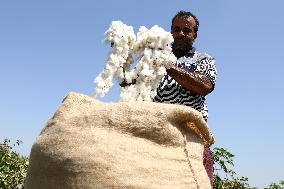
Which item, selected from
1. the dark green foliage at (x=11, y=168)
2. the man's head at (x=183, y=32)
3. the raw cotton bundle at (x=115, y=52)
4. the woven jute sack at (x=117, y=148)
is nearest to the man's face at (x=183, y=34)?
the man's head at (x=183, y=32)

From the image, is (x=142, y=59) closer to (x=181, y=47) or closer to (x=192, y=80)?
(x=192, y=80)

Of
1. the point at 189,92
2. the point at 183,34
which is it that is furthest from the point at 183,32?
the point at 189,92

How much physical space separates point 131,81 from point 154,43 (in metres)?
0.25

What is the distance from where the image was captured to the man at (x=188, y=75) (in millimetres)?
2727

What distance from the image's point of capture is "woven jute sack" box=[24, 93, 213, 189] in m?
2.10

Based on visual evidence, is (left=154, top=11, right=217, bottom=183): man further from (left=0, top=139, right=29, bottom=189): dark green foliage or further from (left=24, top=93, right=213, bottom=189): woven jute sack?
(left=0, top=139, right=29, bottom=189): dark green foliage

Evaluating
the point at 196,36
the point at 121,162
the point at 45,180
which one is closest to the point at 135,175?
the point at 121,162

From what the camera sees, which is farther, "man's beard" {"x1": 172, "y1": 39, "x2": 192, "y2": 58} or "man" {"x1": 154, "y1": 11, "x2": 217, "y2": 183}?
"man's beard" {"x1": 172, "y1": 39, "x2": 192, "y2": 58}

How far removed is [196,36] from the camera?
10.4ft

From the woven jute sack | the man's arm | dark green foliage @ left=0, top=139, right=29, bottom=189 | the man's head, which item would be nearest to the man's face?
the man's head

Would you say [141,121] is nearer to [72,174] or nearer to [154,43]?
[72,174]

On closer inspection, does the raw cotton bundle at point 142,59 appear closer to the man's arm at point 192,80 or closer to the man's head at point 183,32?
the man's arm at point 192,80

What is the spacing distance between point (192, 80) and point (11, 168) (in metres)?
6.45

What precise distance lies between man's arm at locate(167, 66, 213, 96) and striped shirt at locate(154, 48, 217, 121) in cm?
6
